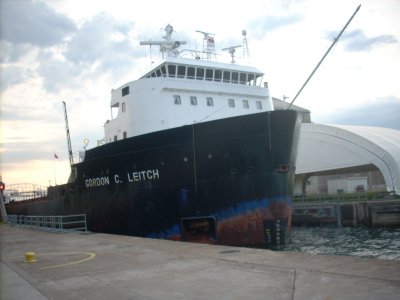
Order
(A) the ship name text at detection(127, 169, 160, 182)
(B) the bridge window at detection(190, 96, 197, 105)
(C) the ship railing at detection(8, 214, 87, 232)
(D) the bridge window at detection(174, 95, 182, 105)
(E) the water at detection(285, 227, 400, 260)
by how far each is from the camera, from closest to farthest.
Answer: (A) the ship name text at detection(127, 169, 160, 182)
(E) the water at detection(285, 227, 400, 260)
(D) the bridge window at detection(174, 95, 182, 105)
(B) the bridge window at detection(190, 96, 197, 105)
(C) the ship railing at detection(8, 214, 87, 232)

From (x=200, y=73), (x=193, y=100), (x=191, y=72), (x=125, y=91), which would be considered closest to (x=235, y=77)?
(x=200, y=73)

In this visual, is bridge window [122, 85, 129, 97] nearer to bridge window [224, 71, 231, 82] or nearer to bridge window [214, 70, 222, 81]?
bridge window [214, 70, 222, 81]

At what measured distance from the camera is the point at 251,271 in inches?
251

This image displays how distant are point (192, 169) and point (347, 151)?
72.6ft

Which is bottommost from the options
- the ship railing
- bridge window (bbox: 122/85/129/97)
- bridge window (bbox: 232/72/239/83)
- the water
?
the water

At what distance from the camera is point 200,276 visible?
625cm

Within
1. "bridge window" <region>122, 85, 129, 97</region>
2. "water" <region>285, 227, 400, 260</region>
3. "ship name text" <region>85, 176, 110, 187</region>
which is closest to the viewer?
"water" <region>285, 227, 400, 260</region>

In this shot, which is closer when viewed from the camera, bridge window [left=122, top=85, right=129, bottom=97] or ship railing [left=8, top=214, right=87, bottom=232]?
ship railing [left=8, top=214, right=87, bottom=232]

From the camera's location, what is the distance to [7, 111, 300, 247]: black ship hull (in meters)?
11.9

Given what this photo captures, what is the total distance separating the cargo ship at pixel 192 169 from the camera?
39.1 ft

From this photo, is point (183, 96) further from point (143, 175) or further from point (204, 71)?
point (143, 175)

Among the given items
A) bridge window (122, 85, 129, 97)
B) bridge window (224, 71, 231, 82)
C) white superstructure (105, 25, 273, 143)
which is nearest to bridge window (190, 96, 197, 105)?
white superstructure (105, 25, 273, 143)

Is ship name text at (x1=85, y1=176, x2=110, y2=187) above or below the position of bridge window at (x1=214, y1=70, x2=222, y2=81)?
below

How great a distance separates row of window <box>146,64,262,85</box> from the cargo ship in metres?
0.08
